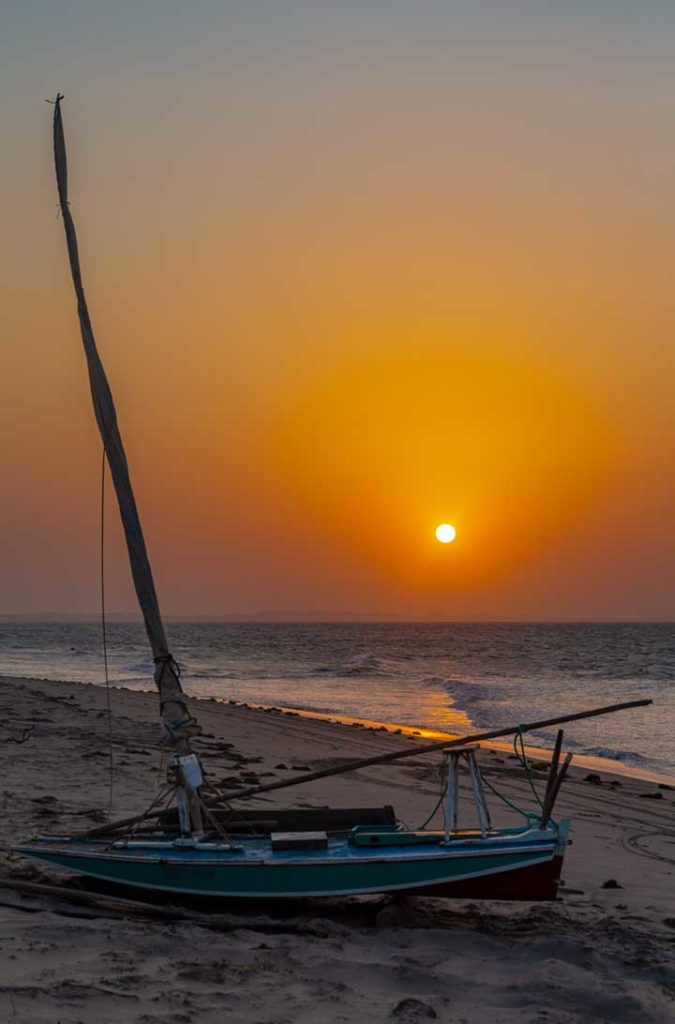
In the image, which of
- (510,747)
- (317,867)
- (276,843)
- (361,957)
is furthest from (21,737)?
(361,957)

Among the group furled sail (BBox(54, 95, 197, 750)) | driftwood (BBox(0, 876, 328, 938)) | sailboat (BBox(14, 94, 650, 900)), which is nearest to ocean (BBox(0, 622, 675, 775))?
sailboat (BBox(14, 94, 650, 900))

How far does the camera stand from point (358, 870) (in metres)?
8.02

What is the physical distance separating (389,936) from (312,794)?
22.6 feet

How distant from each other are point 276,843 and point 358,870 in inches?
36.1

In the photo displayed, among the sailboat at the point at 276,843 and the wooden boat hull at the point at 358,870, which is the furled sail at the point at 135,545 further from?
the wooden boat hull at the point at 358,870

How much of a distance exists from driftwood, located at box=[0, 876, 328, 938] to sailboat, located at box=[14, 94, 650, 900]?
191 mm

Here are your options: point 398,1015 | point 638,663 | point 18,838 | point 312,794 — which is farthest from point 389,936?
point 638,663

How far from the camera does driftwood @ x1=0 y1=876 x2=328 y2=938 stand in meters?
7.84

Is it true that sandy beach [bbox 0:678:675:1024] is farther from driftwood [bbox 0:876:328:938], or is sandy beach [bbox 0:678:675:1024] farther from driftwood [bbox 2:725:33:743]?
driftwood [bbox 2:725:33:743]

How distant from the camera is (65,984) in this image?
6.09 metres

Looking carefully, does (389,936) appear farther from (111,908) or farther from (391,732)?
(391,732)

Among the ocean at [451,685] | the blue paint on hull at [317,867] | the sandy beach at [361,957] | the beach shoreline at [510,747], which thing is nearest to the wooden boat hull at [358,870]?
the blue paint on hull at [317,867]

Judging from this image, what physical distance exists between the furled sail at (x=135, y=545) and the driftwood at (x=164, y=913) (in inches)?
64.8

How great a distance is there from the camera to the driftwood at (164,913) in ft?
25.7
